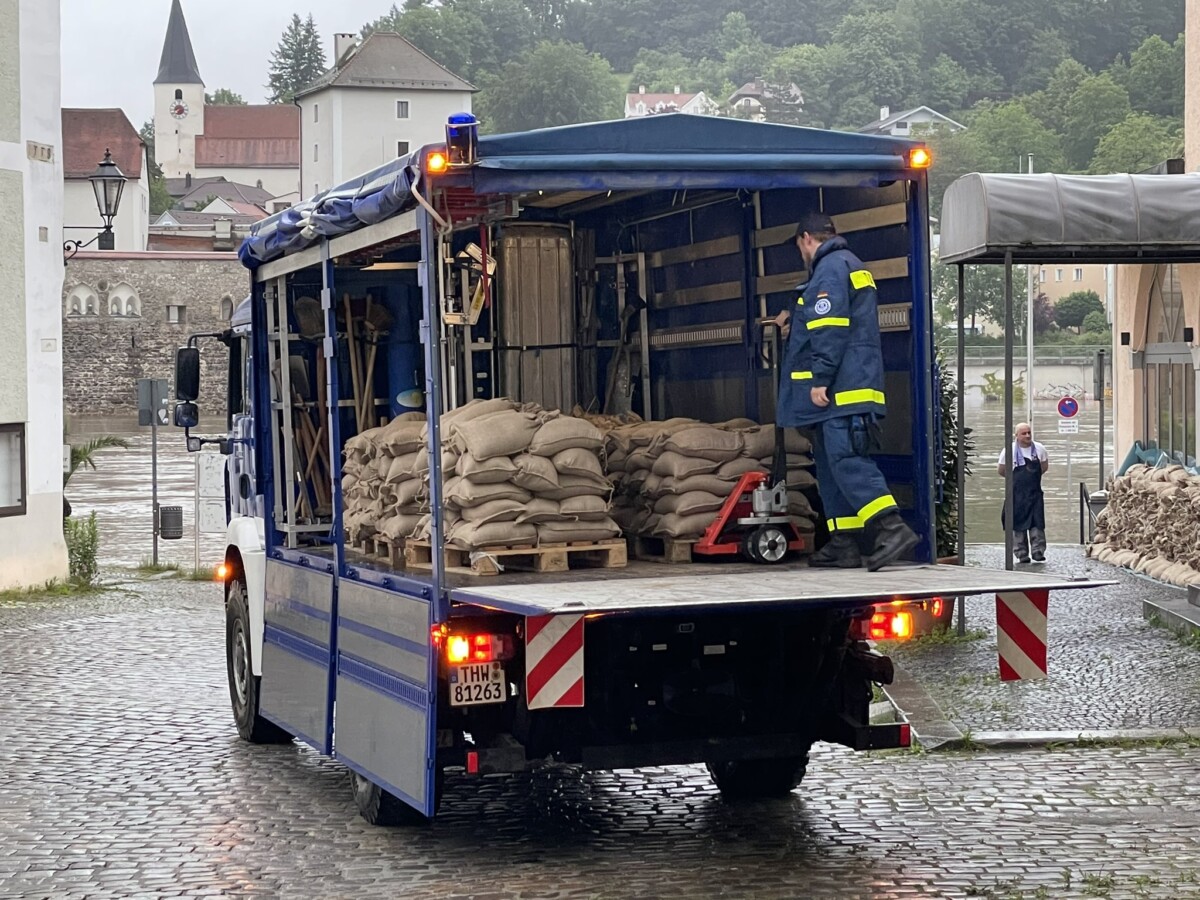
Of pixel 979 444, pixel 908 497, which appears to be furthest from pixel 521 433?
pixel 979 444

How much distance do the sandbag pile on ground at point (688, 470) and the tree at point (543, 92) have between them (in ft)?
463

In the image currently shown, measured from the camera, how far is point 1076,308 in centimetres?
12144

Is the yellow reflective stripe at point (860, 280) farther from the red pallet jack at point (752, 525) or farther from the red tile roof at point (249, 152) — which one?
the red tile roof at point (249, 152)

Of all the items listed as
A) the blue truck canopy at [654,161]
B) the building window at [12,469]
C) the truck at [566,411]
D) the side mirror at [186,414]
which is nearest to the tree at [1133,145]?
A: the building window at [12,469]

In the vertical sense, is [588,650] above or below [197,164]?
below

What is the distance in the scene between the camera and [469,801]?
9.60 m

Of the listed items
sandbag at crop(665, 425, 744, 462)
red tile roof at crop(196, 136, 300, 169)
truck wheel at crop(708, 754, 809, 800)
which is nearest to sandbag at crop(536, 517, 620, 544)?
sandbag at crop(665, 425, 744, 462)

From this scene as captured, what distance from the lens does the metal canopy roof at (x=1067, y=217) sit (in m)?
14.8

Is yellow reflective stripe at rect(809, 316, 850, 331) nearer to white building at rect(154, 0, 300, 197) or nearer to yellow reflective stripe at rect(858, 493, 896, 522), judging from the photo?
yellow reflective stripe at rect(858, 493, 896, 522)

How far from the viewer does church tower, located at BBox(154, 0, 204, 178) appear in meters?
177

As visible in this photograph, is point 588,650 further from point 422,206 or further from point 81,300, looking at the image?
point 81,300

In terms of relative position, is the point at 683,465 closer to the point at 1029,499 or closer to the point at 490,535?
the point at 490,535

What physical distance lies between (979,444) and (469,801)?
5351 cm

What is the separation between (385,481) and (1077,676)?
572 cm
